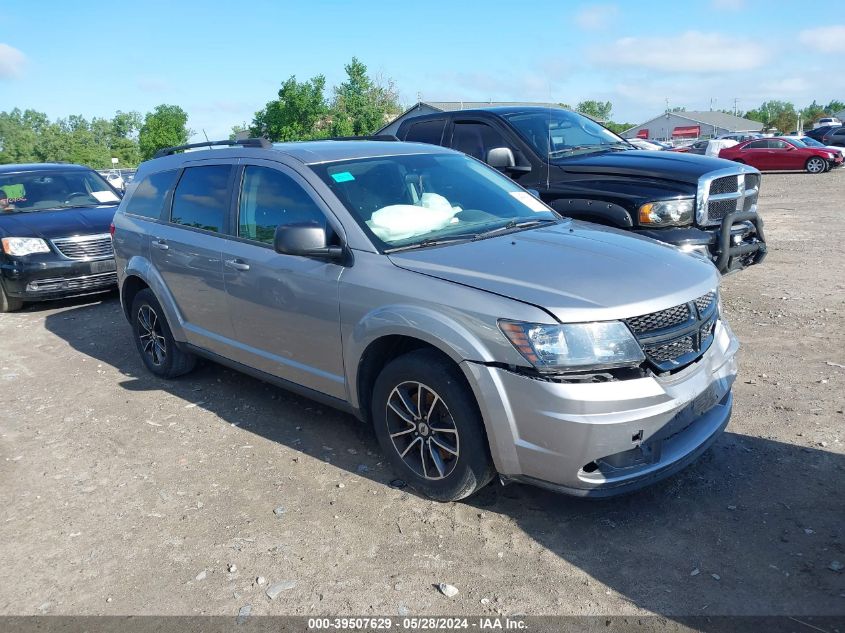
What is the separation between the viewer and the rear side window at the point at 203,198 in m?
4.98

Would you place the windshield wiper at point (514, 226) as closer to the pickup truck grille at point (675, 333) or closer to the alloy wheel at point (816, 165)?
the pickup truck grille at point (675, 333)

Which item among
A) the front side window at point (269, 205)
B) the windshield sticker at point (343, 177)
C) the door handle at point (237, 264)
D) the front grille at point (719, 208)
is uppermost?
the windshield sticker at point (343, 177)

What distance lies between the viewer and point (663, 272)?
3611 mm

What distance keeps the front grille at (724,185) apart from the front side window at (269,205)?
385 cm

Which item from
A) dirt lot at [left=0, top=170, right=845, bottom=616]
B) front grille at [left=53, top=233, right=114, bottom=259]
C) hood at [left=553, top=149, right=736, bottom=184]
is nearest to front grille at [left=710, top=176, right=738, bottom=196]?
hood at [left=553, top=149, right=736, bottom=184]

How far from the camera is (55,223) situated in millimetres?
9086

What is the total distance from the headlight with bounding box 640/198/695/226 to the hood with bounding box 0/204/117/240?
6648 millimetres

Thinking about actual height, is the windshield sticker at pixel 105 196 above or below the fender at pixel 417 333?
above

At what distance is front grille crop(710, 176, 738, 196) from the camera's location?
20.9ft

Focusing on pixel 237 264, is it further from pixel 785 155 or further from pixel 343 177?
pixel 785 155

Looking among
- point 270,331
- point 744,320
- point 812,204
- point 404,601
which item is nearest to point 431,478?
point 404,601

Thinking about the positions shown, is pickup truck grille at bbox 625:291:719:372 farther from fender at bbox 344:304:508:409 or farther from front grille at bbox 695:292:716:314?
fender at bbox 344:304:508:409

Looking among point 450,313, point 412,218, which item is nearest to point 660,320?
point 450,313

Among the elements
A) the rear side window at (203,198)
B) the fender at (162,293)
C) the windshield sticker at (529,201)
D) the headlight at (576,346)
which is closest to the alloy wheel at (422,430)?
the headlight at (576,346)
